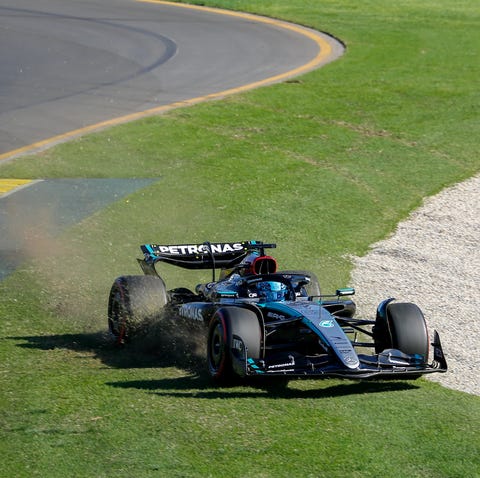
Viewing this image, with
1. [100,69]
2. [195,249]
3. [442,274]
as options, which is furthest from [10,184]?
Answer: [100,69]

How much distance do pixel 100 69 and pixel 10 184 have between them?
9841 mm

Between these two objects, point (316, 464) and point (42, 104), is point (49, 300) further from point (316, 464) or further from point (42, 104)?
point (42, 104)

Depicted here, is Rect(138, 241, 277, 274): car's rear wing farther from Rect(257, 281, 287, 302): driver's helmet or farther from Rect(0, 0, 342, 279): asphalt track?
Rect(0, 0, 342, 279): asphalt track

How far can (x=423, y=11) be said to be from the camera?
3841 centimetres

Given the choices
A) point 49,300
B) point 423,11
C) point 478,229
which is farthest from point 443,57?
point 49,300

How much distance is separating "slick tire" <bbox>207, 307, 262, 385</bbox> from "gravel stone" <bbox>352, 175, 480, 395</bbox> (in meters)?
2.56

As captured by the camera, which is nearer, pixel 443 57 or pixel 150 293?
pixel 150 293

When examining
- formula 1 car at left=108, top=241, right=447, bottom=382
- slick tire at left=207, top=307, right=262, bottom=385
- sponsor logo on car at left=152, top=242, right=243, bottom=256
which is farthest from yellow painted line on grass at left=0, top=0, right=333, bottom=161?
slick tire at left=207, top=307, right=262, bottom=385

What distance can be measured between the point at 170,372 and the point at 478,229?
910 cm

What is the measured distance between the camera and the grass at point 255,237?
9305 mm

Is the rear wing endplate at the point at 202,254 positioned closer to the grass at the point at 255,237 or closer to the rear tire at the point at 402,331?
the grass at the point at 255,237

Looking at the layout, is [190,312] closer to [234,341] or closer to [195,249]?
[195,249]

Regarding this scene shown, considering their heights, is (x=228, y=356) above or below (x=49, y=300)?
above

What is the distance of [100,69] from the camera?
2838 centimetres
